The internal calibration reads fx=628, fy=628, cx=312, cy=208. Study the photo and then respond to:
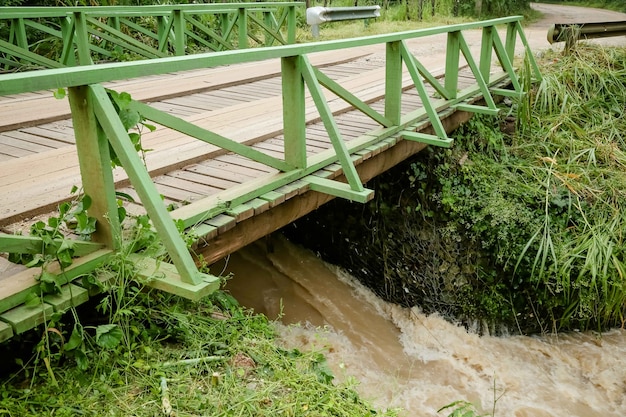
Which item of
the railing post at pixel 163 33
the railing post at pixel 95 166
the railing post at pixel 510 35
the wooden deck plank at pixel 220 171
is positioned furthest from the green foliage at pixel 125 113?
the railing post at pixel 510 35

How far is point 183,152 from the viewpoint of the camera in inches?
173

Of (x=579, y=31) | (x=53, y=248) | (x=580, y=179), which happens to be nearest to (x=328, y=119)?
(x=53, y=248)

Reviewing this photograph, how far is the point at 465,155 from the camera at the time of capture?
6.72 meters

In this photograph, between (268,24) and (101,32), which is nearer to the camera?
(101,32)

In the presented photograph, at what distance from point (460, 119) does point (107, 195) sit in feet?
14.9

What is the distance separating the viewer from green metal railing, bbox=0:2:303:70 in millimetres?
6801

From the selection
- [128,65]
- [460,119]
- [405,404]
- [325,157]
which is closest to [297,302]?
[405,404]

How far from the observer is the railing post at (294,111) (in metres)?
3.91

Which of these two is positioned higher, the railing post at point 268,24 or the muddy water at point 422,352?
the railing post at point 268,24

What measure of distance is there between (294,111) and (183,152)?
0.90 m

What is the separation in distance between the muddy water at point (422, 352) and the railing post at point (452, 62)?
2206 millimetres

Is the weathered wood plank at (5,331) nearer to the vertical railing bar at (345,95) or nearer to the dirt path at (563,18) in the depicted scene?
the vertical railing bar at (345,95)

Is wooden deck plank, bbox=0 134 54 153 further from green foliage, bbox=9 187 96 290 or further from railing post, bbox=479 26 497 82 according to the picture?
railing post, bbox=479 26 497 82

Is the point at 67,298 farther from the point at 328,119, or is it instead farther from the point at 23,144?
the point at 23,144
